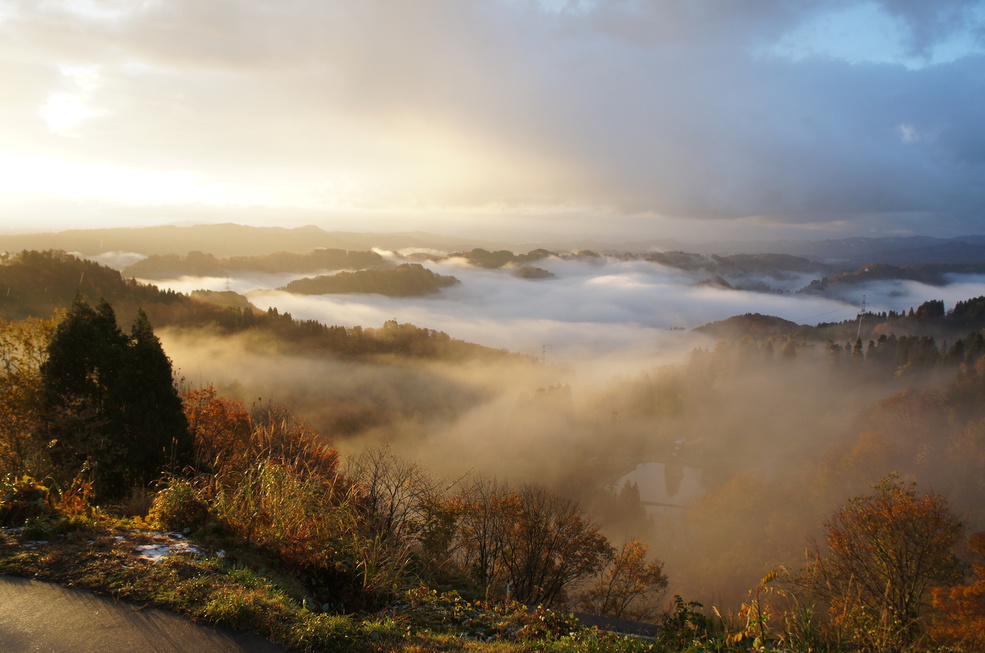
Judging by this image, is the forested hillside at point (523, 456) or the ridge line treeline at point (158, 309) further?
the ridge line treeline at point (158, 309)

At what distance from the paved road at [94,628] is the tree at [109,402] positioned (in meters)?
6.38

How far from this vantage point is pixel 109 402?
1280cm

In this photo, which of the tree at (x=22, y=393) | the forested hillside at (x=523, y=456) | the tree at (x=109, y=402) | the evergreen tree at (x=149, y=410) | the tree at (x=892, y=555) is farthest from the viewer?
the tree at (x=892, y=555)

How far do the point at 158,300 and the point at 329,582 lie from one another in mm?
86651

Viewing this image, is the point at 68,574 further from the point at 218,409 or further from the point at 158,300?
the point at 158,300

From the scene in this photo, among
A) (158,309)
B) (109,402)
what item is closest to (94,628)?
(109,402)

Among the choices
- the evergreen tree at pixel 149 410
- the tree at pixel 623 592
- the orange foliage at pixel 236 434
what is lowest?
the tree at pixel 623 592

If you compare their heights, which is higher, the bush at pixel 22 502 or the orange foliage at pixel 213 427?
the bush at pixel 22 502

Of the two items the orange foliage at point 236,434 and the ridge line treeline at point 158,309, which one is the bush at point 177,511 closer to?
the orange foliage at point 236,434

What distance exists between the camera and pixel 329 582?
19.5ft

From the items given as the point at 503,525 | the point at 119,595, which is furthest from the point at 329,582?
the point at 503,525

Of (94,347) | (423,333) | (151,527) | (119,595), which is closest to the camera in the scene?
(119,595)

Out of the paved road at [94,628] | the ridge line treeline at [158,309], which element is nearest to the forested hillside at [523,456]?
the ridge line treeline at [158,309]

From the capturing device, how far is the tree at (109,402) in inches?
431
